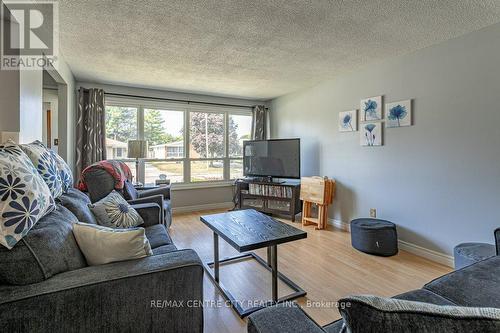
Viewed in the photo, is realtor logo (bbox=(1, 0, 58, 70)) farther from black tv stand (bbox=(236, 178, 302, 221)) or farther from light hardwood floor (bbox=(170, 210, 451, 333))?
black tv stand (bbox=(236, 178, 302, 221))

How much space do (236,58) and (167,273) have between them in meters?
2.54

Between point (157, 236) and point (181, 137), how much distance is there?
303 cm

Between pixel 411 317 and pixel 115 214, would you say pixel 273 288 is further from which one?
pixel 411 317

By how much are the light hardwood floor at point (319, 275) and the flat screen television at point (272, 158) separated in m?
1.37

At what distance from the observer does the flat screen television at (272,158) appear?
13.7ft

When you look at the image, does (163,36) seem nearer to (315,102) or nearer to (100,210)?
(100,210)

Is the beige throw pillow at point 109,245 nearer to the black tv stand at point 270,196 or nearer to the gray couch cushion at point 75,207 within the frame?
the gray couch cushion at point 75,207

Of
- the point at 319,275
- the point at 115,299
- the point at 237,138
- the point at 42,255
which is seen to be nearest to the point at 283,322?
the point at 115,299

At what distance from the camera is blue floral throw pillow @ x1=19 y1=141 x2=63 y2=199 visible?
1.47 m

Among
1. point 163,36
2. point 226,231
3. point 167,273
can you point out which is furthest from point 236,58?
A: point 167,273

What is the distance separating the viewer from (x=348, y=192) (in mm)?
3607

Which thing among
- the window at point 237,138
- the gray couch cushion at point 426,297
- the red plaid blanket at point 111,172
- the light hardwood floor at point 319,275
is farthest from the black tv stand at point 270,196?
the gray couch cushion at point 426,297

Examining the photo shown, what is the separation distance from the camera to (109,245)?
4.00 ft

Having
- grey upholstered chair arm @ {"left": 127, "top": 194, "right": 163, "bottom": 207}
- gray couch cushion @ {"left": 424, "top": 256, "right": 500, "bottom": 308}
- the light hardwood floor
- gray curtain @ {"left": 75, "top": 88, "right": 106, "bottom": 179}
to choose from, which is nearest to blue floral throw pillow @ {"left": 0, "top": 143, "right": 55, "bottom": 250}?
the light hardwood floor
